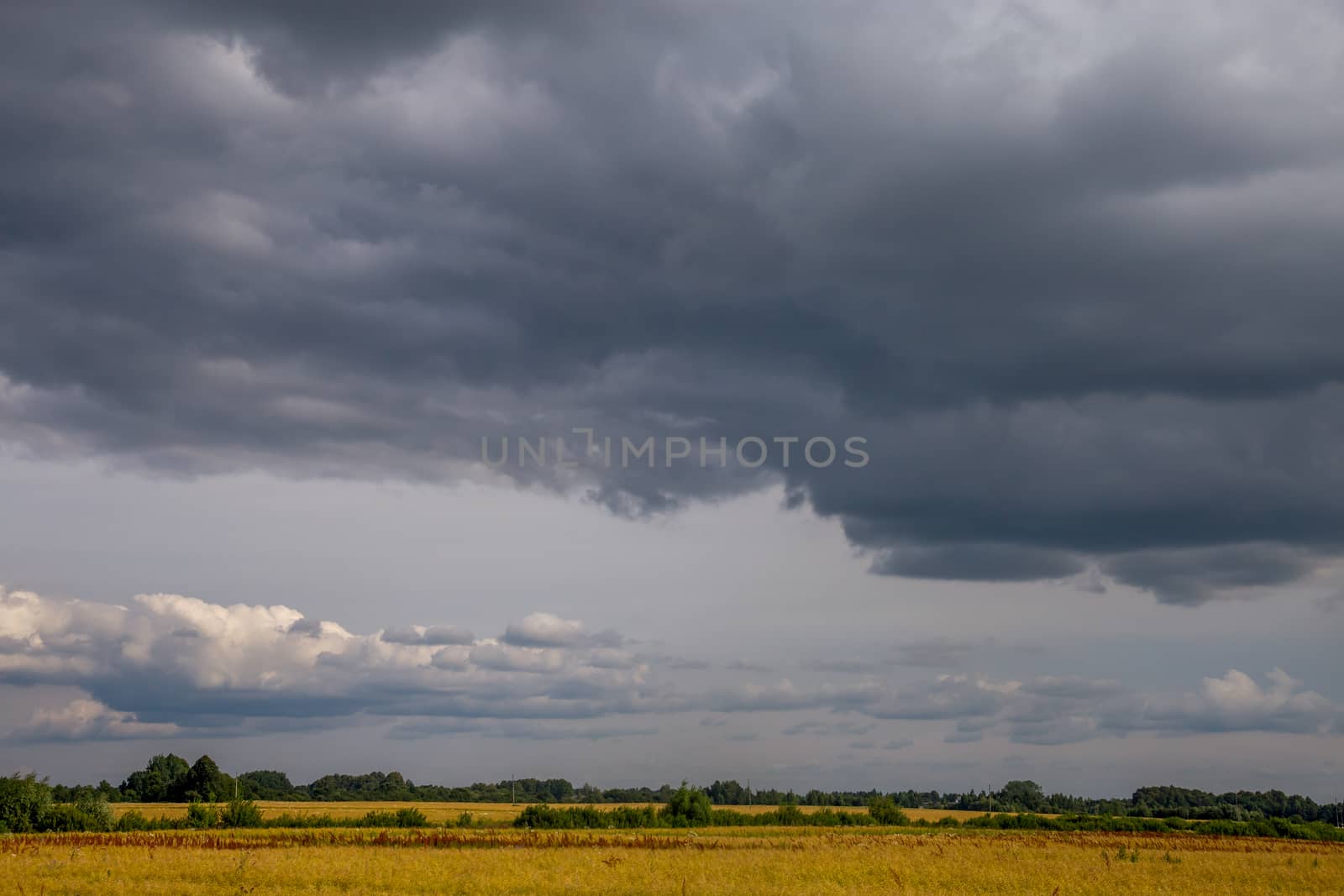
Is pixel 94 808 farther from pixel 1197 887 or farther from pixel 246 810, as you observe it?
pixel 1197 887

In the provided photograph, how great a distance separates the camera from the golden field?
37938mm

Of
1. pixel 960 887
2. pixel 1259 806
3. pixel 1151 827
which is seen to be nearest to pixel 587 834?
pixel 960 887

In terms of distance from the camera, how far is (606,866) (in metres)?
46.0

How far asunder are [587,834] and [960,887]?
124 feet

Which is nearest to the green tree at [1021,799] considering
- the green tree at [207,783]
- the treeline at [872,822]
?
the treeline at [872,822]

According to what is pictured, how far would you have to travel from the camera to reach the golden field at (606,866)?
124 ft

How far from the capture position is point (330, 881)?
3809cm

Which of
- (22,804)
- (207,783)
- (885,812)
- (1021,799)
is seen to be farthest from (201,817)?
(1021,799)

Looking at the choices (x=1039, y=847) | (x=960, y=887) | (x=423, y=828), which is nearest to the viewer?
(x=960, y=887)

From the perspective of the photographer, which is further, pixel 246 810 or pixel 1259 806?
pixel 1259 806

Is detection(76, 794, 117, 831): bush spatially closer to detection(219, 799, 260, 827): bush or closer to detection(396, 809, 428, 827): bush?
detection(219, 799, 260, 827): bush

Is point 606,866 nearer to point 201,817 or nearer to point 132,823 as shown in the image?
point 132,823

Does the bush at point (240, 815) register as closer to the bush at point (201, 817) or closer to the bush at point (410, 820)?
the bush at point (201, 817)

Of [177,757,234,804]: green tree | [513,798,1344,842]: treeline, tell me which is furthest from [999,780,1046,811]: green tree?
[177,757,234,804]: green tree
